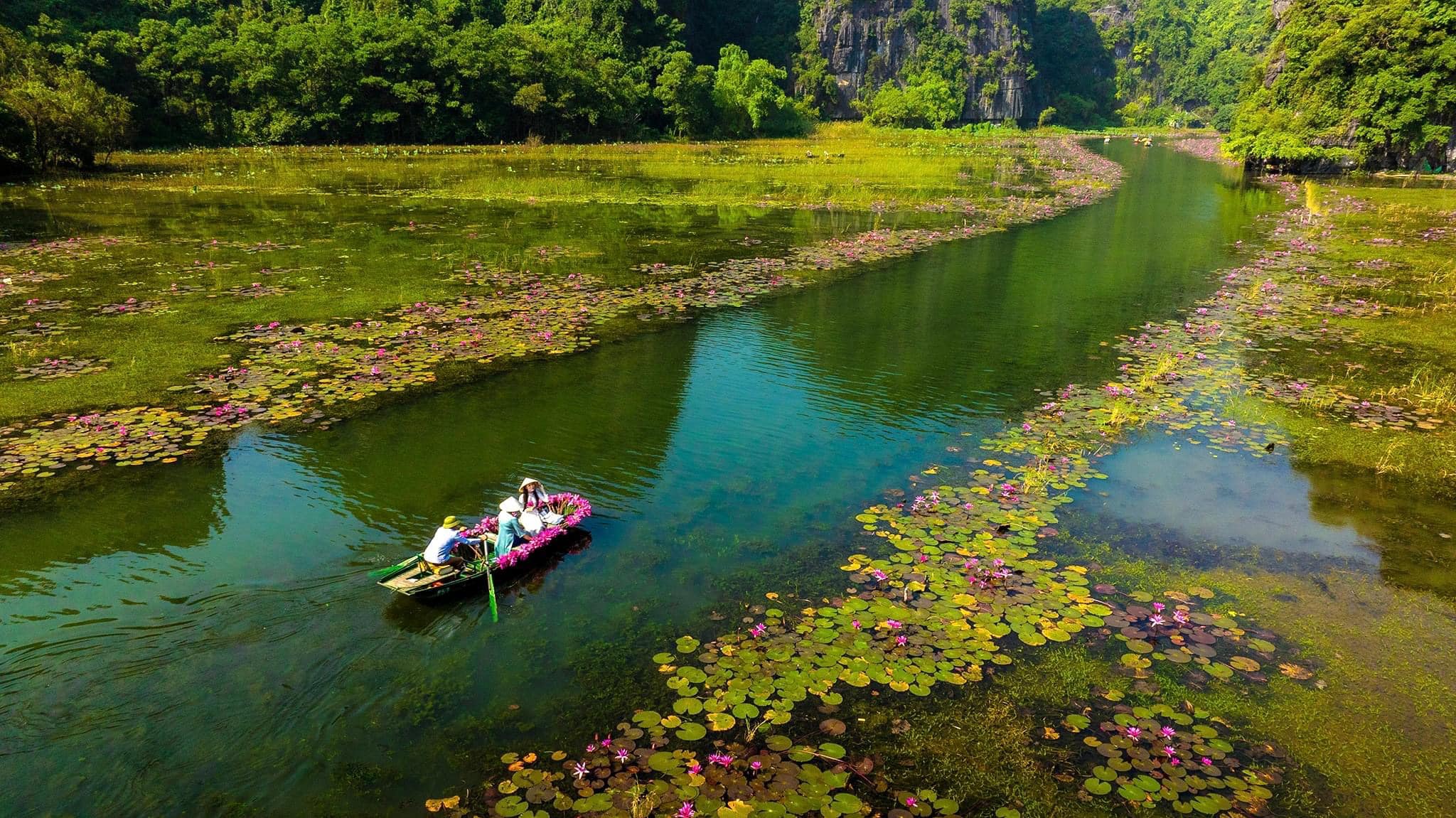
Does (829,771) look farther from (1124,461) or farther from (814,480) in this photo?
(1124,461)

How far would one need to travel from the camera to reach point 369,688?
22.1 feet

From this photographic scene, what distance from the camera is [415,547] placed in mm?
8734

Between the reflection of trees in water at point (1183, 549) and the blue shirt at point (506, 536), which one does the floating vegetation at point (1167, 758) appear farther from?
the blue shirt at point (506, 536)

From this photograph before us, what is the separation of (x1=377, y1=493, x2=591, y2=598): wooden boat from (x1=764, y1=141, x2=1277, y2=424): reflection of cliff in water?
6.00 metres

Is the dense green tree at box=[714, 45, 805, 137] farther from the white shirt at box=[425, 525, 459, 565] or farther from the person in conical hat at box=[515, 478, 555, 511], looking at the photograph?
the white shirt at box=[425, 525, 459, 565]

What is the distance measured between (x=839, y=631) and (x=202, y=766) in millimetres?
5398

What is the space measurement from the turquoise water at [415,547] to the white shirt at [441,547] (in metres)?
A: 0.49

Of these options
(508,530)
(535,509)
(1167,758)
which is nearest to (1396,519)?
(1167,758)

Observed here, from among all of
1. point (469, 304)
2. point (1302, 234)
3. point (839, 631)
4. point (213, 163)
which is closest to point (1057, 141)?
point (1302, 234)

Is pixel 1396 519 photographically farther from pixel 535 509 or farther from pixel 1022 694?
pixel 535 509

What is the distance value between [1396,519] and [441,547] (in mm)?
11364

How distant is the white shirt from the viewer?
7855 millimetres

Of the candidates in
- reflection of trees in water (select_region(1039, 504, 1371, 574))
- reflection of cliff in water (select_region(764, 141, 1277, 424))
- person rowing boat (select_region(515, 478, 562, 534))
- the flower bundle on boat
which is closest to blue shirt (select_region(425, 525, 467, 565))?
the flower bundle on boat

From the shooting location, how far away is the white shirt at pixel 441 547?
786 centimetres
